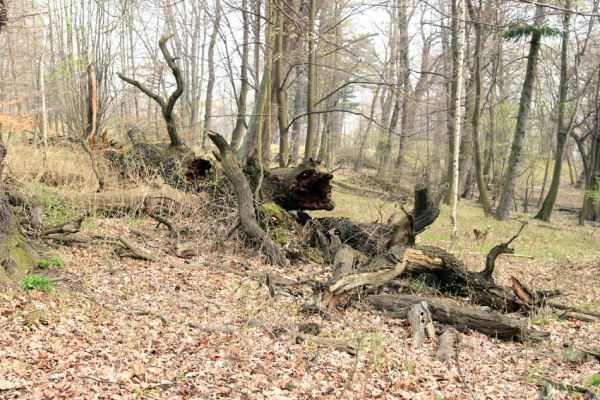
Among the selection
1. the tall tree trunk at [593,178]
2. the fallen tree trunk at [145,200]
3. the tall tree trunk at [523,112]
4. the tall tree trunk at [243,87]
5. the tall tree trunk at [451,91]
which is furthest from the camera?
the tall tree trunk at [593,178]

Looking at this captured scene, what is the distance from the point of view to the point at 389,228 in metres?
8.70

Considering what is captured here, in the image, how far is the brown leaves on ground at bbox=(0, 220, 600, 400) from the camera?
12.4ft

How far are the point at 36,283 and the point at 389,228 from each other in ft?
18.4

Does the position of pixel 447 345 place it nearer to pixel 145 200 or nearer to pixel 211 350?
pixel 211 350

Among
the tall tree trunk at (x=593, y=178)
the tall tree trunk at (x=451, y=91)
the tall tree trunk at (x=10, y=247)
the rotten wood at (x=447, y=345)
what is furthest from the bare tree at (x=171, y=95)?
the tall tree trunk at (x=593, y=178)

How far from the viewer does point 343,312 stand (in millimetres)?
6176

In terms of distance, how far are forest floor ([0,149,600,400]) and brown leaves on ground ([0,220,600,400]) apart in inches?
0.5

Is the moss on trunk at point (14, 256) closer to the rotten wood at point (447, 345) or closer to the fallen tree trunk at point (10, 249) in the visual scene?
the fallen tree trunk at point (10, 249)

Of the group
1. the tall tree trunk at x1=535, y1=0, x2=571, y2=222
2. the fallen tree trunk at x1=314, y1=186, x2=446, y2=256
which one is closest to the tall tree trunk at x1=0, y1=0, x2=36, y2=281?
the fallen tree trunk at x1=314, y1=186, x2=446, y2=256

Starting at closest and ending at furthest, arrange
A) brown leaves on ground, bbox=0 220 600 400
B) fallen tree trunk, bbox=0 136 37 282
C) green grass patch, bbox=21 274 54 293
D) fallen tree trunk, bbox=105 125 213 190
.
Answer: brown leaves on ground, bbox=0 220 600 400 → green grass patch, bbox=21 274 54 293 → fallen tree trunk, bbox=0 136 37 282 → fallen tree trunk, bbox=105 125 213 190

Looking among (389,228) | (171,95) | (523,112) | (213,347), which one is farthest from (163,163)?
(523,112)

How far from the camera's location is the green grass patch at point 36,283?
491 centimetres

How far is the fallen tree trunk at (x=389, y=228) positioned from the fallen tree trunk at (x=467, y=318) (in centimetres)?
173

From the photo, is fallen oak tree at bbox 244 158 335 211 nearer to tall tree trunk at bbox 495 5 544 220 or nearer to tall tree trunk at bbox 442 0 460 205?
tall tree trunk at bbox 442 0 460 205
